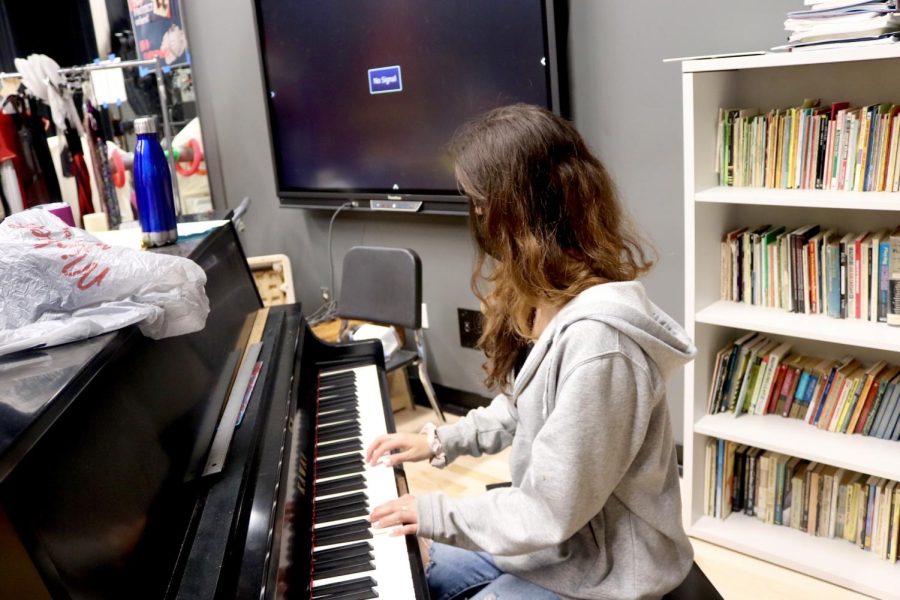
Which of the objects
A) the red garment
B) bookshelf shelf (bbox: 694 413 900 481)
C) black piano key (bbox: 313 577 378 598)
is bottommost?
bookshelf shelf (bbox: 694 413 900 481)

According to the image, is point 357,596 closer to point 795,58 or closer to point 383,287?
point 795,58

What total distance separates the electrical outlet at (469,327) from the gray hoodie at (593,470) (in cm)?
180

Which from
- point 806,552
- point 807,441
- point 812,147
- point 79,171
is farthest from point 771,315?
point 79,171

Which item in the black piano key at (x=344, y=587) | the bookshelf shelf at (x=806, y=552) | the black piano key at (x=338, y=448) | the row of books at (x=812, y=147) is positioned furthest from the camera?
the bookshelf shelf at (x=806, y=552)

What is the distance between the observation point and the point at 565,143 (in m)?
1.16

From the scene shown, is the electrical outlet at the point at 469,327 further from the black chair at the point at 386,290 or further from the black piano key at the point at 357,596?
the black piano key at the point at 357,596

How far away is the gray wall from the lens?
2225 millimetres

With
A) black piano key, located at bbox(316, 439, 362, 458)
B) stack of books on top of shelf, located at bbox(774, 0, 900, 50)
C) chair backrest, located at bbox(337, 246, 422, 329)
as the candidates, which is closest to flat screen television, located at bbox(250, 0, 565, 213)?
chair backrest, located at bbox(337, 246, 422, 329)

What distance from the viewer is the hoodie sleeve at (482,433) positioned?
4.76ft

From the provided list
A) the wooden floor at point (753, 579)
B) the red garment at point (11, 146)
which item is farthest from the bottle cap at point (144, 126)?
the wooden floor at point (753, 579)

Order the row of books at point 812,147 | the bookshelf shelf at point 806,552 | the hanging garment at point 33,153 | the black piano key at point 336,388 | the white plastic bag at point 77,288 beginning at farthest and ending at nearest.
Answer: the hanging garment at point 33,153
the bookshelf shelf at point 806,552
the row of books at point 812,147
the black piano key at point 336,388
the white plastic bag at point 77,288

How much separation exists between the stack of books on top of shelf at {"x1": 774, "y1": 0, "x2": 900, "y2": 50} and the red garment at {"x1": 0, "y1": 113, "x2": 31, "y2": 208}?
255 centimetres

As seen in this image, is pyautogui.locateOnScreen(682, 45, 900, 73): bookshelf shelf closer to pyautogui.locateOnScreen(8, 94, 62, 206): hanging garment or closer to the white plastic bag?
the white plastic bag

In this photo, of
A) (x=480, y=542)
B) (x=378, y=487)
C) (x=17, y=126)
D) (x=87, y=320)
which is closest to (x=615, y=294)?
(x=480, y=542)
